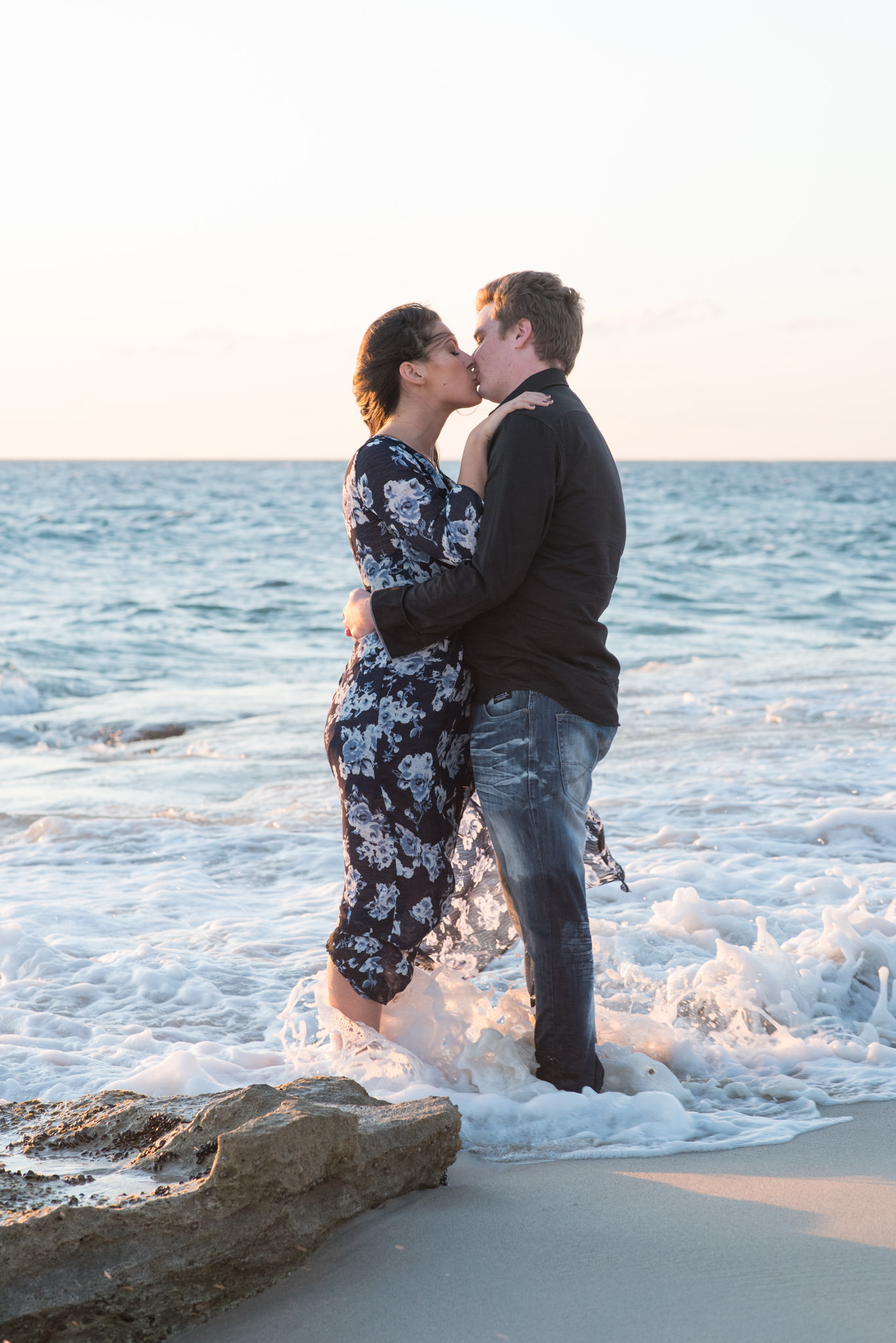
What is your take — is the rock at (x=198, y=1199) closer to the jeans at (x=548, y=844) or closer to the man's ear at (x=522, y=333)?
the jeans at (x=548, y=844)

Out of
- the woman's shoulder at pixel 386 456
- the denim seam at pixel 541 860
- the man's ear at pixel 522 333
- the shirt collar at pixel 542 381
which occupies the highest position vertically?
the man's ear at pixel 522 333

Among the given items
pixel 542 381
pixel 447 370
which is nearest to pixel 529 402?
pixel 542 381

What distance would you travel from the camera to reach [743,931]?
4512 millimetres

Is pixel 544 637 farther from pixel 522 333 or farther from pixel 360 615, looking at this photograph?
pixel 522 333

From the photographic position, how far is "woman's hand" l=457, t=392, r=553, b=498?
2977 millimetres

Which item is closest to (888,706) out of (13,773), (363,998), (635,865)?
(635,865)

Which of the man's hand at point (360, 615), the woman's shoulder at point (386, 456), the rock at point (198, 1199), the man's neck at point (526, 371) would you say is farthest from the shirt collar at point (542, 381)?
the rock at point (198, 1199)

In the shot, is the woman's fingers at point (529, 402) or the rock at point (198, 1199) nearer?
the rock at point (198, 1199)

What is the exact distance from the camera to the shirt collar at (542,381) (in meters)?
3.09

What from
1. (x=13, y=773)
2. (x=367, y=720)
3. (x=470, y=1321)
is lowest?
(x=13, y=773)

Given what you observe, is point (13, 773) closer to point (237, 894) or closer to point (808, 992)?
point (237, 894)

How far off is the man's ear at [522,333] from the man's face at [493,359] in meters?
0.01

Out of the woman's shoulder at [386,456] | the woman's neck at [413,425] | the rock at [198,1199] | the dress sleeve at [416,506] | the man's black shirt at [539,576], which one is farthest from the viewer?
the woman's neck at [413,425]

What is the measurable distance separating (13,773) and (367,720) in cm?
595
